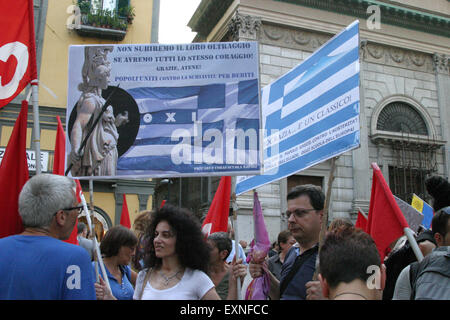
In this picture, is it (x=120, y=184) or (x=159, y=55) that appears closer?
(x=159, y=55)

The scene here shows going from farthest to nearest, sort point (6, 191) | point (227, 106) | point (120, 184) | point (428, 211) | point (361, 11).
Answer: point (361, 11), point (120, 184), point (428, 211), point (227, 106), point (6, 191)

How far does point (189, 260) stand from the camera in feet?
9.52

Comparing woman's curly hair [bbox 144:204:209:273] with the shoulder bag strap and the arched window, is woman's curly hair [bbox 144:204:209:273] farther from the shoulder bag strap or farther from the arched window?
the arched window

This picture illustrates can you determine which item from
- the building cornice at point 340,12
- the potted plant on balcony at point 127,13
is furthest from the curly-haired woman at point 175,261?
the building cornice at point 340,12

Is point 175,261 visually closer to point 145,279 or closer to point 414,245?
point 145,279

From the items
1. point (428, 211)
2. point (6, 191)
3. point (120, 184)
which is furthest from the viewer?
point (120, 184)

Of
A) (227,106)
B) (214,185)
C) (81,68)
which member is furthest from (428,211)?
(214,185)

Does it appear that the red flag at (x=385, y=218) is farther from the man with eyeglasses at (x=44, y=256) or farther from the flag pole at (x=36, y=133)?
the flag pole at (x=36, y=133)

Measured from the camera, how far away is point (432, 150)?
18.1m

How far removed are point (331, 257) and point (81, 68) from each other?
105 inches

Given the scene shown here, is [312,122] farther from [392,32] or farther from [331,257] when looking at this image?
[392,32]

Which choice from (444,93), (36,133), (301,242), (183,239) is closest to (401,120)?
(444,93)

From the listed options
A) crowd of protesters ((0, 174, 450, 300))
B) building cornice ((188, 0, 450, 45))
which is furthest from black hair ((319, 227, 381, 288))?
building cornice ((188, 0, 450, 45))
